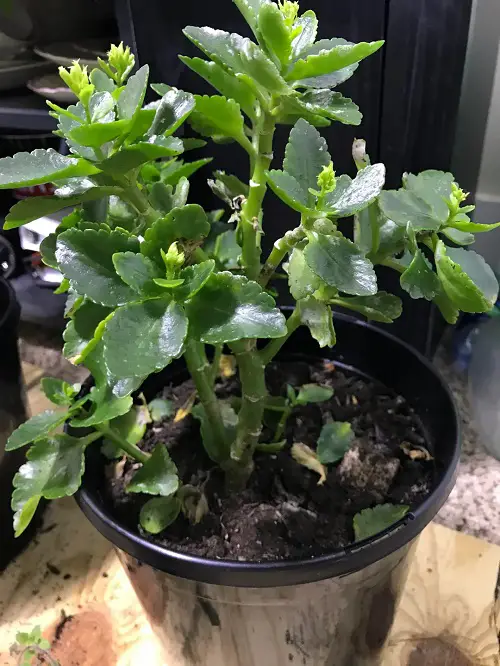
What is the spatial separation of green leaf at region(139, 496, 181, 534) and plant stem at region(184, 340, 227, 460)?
7 cm

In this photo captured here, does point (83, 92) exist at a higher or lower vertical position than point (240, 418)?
higher

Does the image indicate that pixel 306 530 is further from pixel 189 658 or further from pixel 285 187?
pixel 285 187

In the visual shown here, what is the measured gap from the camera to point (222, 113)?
1.35 feet

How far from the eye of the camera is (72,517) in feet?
2.59

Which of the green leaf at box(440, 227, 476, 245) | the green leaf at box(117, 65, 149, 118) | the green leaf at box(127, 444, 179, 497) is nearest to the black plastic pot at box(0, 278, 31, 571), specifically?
the green leaf at box(127, 444, 179, 497)

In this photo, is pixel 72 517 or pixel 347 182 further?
pixel 72 517

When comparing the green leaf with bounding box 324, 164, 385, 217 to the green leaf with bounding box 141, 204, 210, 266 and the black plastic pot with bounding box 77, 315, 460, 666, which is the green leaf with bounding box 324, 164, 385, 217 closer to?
the green leaf with bounding box 141, 204, 210, 266

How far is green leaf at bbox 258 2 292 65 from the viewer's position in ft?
1.09

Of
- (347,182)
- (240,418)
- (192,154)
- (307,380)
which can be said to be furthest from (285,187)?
(192,154)

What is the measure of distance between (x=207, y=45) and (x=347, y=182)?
0.39ft

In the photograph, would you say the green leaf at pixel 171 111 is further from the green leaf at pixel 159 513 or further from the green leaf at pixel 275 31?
the green leaf at pixel 159 513

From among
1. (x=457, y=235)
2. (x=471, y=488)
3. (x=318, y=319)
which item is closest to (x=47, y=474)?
(x=318, y=319)

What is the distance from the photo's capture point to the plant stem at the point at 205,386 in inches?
19.7

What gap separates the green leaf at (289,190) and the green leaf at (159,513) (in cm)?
27
